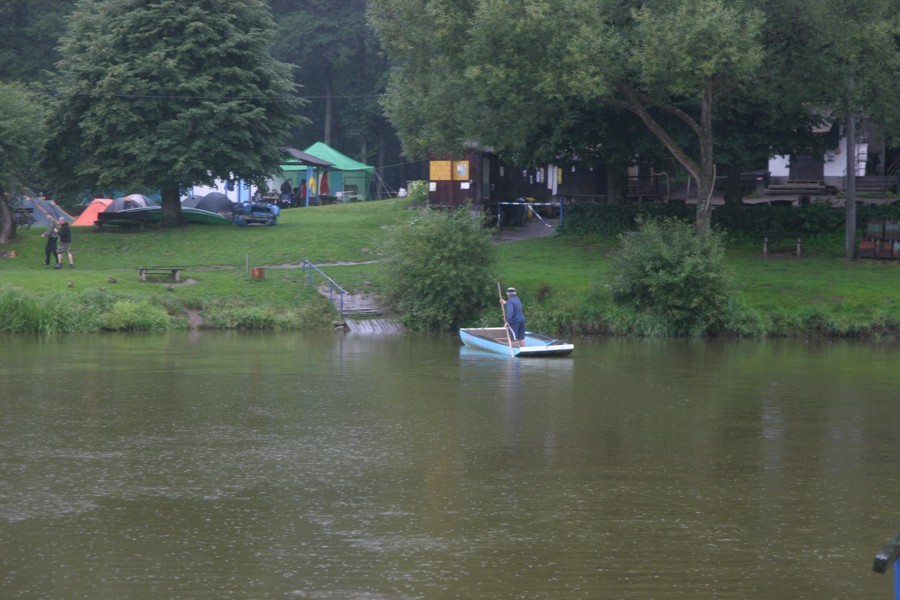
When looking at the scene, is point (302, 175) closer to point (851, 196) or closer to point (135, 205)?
point (135, 205)

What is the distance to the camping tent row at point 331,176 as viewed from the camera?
6775 cm

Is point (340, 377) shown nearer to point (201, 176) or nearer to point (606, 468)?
point (606, 468)

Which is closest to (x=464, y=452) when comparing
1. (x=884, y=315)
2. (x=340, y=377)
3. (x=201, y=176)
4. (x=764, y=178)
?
(x=340, y=377)

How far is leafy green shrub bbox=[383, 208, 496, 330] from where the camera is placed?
35.7 m

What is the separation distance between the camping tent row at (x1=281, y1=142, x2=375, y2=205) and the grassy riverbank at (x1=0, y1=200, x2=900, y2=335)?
21601mm

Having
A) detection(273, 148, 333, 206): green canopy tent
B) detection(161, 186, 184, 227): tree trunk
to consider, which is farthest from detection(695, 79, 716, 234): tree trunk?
detection(273, 148, 333, 206): green canopy tent

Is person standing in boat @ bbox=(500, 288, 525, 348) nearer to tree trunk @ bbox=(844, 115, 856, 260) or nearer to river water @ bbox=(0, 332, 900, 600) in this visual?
river water @ bbox=(0, 332, 900, 600)

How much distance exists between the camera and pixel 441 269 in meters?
35.5

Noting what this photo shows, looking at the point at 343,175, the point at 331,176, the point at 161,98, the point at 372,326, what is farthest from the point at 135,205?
the point at 372,326

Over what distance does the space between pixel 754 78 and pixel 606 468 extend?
2203 cm

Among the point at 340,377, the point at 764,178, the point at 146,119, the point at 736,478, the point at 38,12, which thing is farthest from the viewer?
the point at 38,12

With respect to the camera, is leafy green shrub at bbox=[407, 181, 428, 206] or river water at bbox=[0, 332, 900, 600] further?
leafy green shrub at bbox=[407, 181, 428, 206]

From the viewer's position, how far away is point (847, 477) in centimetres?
1591

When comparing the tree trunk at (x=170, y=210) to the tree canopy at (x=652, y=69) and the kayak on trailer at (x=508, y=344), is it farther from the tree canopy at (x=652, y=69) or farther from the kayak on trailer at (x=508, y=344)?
the kayak on trailer at (x=508, y=344)
